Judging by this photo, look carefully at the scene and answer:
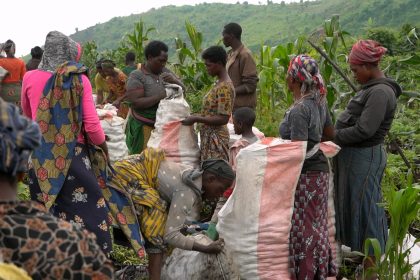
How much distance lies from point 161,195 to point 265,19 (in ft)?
126

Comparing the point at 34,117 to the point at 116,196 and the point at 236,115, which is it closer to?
the point at 116,196

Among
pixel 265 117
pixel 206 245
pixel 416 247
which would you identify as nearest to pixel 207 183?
pixel 206 245

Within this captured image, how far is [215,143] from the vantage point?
501 centimetres

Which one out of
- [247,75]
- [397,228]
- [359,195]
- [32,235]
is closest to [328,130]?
[359,195]

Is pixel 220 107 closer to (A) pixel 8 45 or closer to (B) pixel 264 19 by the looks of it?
(A) pixel 8 45

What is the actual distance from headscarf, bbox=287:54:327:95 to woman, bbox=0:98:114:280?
2371 millimetres

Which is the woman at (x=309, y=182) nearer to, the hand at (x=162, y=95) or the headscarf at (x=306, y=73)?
the headscarf at (x=306, y=73)

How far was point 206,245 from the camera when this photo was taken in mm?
3887

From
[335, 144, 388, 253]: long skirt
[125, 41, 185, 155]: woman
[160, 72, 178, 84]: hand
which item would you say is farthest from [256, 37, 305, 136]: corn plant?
[335, 144, 388, 253]: long skirt

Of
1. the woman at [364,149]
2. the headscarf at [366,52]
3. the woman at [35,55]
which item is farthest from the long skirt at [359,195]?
the woman at [35,55]

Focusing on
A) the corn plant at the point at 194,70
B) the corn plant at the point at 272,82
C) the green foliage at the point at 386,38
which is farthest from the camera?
the green foliage at the point at 386,38

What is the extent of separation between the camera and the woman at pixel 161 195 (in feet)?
12.6

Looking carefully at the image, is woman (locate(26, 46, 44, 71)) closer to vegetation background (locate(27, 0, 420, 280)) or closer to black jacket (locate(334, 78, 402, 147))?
vegetation background (locate(27, 0, 420, 280))

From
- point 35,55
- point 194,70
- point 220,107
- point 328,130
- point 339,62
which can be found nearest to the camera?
point 328,130
